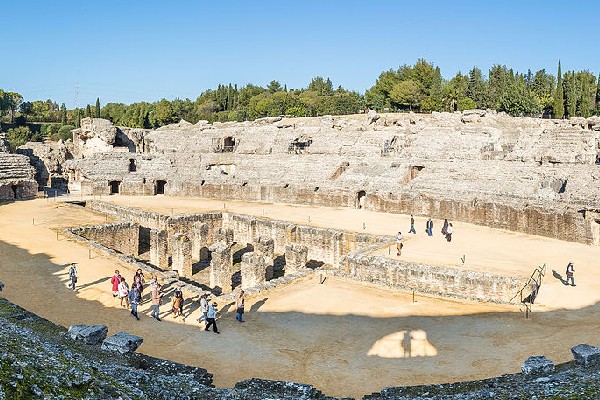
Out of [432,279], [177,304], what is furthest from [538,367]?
[177,304]

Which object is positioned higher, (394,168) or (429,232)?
(394,168)

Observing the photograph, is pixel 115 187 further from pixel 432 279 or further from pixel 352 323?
pixel 352 323

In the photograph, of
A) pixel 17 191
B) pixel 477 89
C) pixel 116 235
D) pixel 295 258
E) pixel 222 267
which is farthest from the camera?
pixel 477 89

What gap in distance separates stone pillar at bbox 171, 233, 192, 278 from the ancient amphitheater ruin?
0.17ft

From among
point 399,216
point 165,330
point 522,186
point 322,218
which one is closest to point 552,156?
point 522,186

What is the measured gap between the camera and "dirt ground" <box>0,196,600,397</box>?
892cm

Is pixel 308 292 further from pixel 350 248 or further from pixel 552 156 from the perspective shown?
pixel 552 156

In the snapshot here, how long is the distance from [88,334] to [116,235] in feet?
43.5

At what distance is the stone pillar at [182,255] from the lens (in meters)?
18.3

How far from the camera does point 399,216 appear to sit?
23469 mm

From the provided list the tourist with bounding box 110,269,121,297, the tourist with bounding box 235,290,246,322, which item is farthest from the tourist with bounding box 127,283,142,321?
the tourist with bounding box 235,290,246,322

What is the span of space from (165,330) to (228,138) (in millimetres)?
28639

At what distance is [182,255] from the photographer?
18.3 m

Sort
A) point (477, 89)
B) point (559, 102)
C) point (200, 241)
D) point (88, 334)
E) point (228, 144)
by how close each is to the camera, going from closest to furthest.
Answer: point (88, 334)
point (200, 241)
point (228, 144)
point (559, 102)
point (477, 89)
